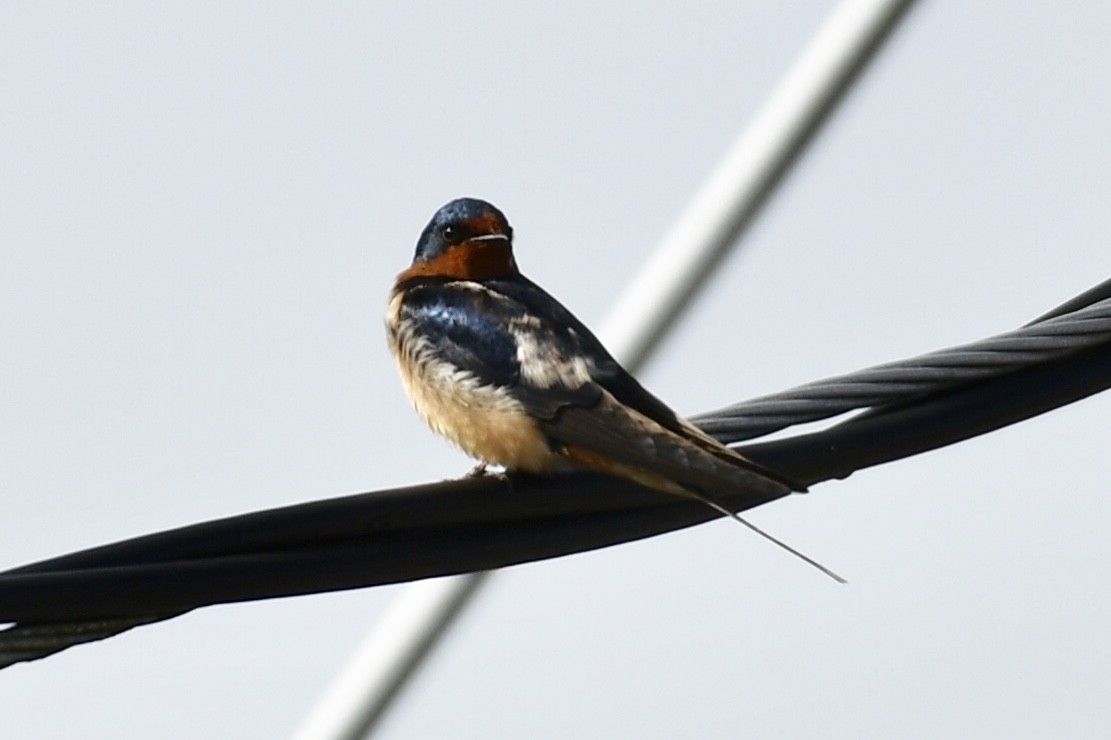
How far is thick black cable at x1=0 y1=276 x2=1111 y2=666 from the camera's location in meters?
2.34

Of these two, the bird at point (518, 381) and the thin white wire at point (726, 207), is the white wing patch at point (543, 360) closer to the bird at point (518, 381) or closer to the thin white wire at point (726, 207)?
the bird at point (518, 381)

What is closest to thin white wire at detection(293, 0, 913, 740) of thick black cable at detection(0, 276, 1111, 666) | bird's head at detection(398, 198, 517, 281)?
bird's head at detection(398, 198, 517, 281)

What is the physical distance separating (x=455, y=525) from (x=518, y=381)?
0.94 meters

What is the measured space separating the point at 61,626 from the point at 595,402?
46.0 inches

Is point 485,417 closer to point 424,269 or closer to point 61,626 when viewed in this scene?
point 424,269

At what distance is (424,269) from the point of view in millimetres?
4398

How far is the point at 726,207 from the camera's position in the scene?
19.3 feet

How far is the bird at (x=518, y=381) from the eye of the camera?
284cm

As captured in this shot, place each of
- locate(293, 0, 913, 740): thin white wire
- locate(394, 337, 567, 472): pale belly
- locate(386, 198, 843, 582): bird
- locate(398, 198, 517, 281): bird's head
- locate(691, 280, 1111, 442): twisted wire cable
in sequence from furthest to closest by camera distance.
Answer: locate(293, 0, 913, 740): thin white wire → locate(398, 198, 517, 281): bird's head → locate(394, 337, 567, 472): pale belly → locate(386, 198, 843, 582): bird → locate(691, 280, 1111, 442): twisted wire cable

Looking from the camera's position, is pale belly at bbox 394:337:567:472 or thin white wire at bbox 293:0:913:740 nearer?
pale belly at bbox 394:337:567:472

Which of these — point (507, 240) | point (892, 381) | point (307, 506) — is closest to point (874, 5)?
point (507, 240)

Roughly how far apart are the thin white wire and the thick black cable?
2.61 metres

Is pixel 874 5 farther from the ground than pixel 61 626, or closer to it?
farther from the ground

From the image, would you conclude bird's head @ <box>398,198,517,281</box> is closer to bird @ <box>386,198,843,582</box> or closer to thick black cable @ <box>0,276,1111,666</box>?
bird @ <box>386,198,843,582</box>
